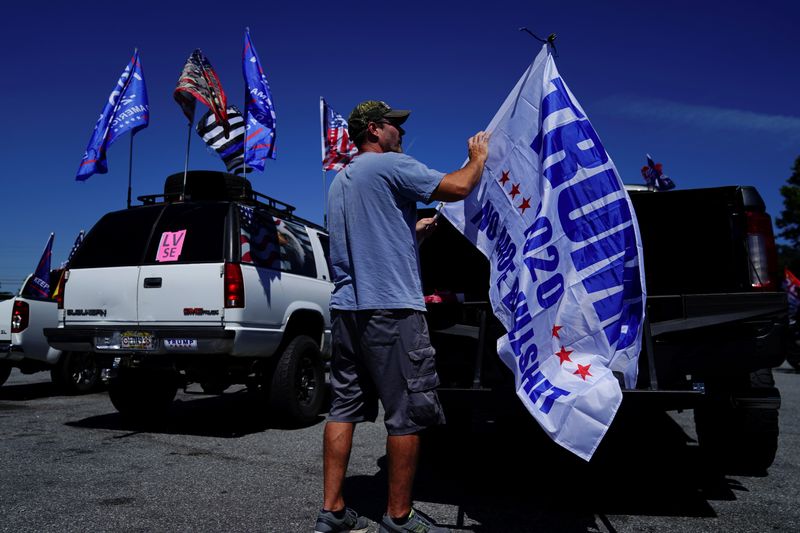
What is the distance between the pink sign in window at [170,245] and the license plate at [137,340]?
0.69 m

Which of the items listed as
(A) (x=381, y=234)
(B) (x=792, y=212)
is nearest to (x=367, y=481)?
(A) (x=381, y=234)

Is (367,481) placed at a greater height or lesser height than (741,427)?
lesser

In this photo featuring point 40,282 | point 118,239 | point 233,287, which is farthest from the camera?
point 40,282

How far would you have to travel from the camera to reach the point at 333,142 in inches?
438

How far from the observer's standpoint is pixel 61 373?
8.67 meters

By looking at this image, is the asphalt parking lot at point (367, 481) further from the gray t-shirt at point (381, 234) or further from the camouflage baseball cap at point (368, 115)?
the camouflage baseball cap at point (368, 115)

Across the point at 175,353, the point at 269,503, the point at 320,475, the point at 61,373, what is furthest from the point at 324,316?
the point at 61,373

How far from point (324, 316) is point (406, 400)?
416 centimetres

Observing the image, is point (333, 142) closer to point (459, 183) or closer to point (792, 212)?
point (459, 183)

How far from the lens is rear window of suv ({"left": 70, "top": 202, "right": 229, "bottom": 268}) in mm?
5426

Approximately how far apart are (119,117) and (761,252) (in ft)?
25.9

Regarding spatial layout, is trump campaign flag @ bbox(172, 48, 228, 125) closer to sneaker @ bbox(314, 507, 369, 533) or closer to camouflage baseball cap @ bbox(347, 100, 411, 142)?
camouflage baseball cap @ bbox(347, 100, 411, 142)

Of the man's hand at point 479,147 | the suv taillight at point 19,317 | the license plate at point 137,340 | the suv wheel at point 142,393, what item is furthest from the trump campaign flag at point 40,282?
the man's hand at point 479,147

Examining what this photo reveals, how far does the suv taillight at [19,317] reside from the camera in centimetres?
818
